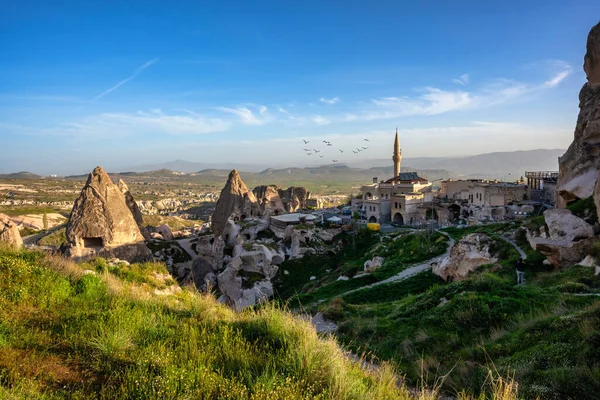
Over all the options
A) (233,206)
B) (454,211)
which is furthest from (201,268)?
(454,211)

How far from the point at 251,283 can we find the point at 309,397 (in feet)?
89.5

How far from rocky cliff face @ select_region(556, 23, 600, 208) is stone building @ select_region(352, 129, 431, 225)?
74.9ft

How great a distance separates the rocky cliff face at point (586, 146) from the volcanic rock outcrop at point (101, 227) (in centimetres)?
3287

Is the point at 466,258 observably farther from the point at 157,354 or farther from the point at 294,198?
the point at 294,198

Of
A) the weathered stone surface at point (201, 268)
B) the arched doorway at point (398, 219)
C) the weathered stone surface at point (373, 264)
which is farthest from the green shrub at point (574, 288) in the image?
the arched doorway at point (398, 219)

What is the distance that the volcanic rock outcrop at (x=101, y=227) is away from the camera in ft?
95.7

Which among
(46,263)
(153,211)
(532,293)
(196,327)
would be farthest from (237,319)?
(153,211)

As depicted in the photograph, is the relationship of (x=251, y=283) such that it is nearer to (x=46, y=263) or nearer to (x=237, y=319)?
(x=46, y=263)

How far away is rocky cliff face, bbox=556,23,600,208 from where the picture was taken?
20519 millimetres

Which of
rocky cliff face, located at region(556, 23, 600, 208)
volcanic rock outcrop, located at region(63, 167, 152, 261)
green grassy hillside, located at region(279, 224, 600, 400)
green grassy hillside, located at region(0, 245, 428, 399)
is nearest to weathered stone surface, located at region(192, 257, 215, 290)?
volcanic rock outcrop, located at region(63, 167, 152, 261)

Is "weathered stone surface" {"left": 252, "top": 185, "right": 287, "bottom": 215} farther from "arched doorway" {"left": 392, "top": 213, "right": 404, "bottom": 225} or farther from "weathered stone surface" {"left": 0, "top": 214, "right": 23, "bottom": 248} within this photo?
"weathered stone surface" {"left": 0, "top": 214, "right": 23, "bottom": 248}

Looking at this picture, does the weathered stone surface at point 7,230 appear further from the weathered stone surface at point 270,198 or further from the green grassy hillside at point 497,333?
the weathered stone surface at point 270,198

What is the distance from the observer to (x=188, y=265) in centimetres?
3466

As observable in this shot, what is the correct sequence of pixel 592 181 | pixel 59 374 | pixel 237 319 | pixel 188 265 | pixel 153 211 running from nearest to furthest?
pixel 59 374 < pixel 237 319 < pixel 592 181 < pixel 188 265 < pixel 153 211
